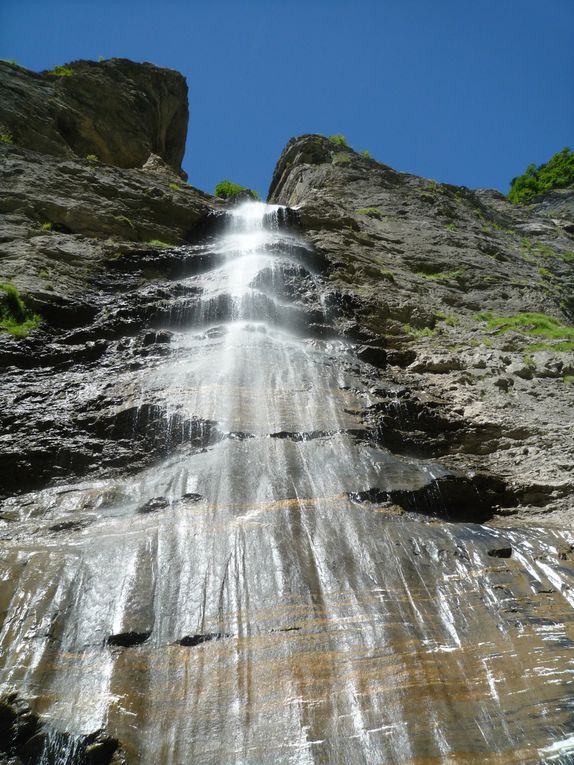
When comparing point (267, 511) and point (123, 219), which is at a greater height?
point (123, 219)

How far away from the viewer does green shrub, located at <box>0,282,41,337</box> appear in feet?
29.8

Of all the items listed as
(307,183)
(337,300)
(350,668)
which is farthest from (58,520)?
(307,183)

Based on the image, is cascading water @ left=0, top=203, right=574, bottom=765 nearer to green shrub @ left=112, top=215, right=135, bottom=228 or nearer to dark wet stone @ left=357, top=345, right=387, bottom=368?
dark wet stone @ left=357, top=345, right=387, bottom=368

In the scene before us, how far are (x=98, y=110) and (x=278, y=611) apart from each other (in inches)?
816

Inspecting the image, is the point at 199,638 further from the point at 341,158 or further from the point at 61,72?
the point at 61,72

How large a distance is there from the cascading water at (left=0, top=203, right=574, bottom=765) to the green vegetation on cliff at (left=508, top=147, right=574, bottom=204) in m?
26.4

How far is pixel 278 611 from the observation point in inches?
189

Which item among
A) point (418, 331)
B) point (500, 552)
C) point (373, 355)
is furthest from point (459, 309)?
point (500, 552)

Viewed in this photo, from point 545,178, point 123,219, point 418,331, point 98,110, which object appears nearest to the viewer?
point 418,331

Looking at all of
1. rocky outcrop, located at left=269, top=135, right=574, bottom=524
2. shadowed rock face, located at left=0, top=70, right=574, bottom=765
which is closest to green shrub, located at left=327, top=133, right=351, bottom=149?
rocky outcrop, located at left=269, top=135, right=574, bottom=524

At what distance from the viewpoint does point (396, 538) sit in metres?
5.80

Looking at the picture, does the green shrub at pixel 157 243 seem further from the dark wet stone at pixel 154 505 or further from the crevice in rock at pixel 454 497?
the crevice in rock at pixel 454 497

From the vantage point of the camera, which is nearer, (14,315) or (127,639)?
(127,639)

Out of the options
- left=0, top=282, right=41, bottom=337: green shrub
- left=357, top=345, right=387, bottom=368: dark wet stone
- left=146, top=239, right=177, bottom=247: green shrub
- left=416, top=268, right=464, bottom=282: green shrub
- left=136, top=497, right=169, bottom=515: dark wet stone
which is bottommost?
left=136, top=497, right=169, bottom=515: dark wet stone
